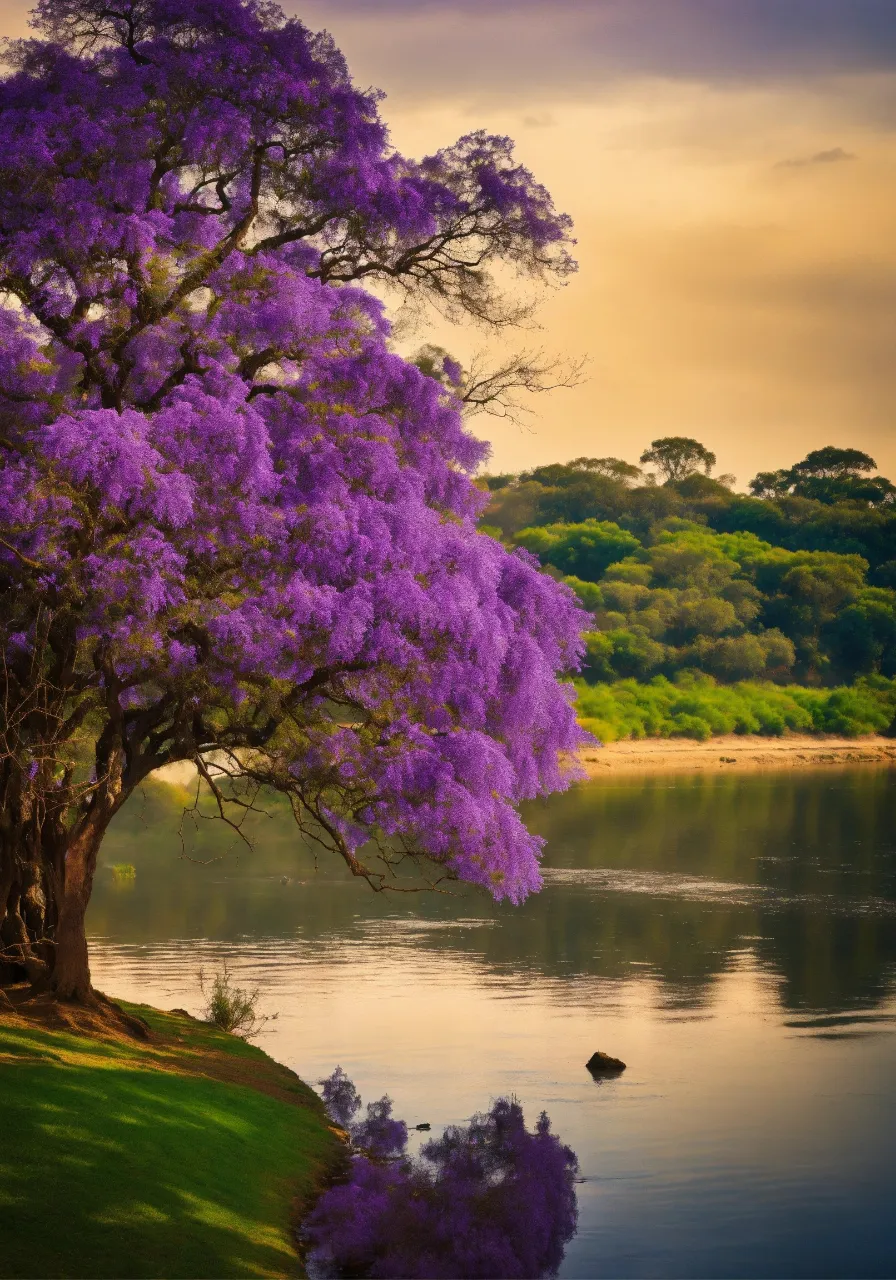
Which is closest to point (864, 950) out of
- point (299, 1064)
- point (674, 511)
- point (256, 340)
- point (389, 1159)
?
point (299, 1064)

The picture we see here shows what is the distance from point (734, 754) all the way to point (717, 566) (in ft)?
72.0

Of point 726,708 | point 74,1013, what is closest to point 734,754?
point 726,708

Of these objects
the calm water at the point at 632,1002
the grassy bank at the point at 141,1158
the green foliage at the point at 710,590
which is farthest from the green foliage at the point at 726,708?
the grassy bank at the point at 141,1158

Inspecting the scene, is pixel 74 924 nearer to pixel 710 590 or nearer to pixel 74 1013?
pixel 74 1013

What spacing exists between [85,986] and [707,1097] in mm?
10768

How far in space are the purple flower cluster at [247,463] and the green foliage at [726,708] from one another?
79742mm

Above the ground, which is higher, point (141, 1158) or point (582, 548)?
point (582, 548)

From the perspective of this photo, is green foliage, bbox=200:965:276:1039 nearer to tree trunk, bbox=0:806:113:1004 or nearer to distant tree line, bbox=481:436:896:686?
tree trunk, bbox=0:806:113:1004

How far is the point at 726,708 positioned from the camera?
114 meters

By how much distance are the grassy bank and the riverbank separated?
7525 cm

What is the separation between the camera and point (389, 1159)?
75.4 ft

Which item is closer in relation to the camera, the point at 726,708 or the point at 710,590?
the point at 726,708

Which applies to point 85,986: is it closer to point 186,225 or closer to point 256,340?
point 256,340

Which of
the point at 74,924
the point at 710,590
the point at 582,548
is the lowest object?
the point at 74,924
